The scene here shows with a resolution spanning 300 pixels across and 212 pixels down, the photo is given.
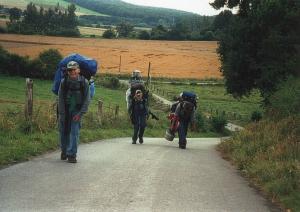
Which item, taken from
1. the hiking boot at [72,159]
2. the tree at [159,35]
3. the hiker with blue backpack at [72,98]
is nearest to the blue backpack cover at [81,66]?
the hiker with blue backpack at [72,98]

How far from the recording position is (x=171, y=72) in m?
102

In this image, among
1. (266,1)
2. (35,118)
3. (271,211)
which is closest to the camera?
(271,211)

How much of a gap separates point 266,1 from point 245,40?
3.98 m

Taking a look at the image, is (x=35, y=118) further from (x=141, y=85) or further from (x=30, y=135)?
(x=141, y=85)

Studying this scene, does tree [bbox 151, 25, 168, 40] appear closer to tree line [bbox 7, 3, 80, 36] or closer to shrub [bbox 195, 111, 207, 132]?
tree line [bbox 7, 3, 80, 36]

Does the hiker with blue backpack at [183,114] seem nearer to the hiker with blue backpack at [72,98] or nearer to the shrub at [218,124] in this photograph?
the hiker with blue backpack at [72,98]

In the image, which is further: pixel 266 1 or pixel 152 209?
pixel 266 1

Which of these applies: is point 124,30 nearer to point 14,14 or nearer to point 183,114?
point 14,14

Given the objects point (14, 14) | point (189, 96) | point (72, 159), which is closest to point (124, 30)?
point (14, 14)

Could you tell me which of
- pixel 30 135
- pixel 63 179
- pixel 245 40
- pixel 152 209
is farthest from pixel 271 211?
pixel 245 40

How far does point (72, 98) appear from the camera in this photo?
1060cm

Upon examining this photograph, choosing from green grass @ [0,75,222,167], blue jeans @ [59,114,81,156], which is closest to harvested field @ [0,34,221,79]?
green grass @ [0,75,222,167]

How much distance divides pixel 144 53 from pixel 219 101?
5716 cm

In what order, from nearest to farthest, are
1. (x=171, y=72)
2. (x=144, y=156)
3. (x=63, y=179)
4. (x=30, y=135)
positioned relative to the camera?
(x=63, y=179)
(x=144, y=156)
(x=30, y=135)
(x=171, y=72)
